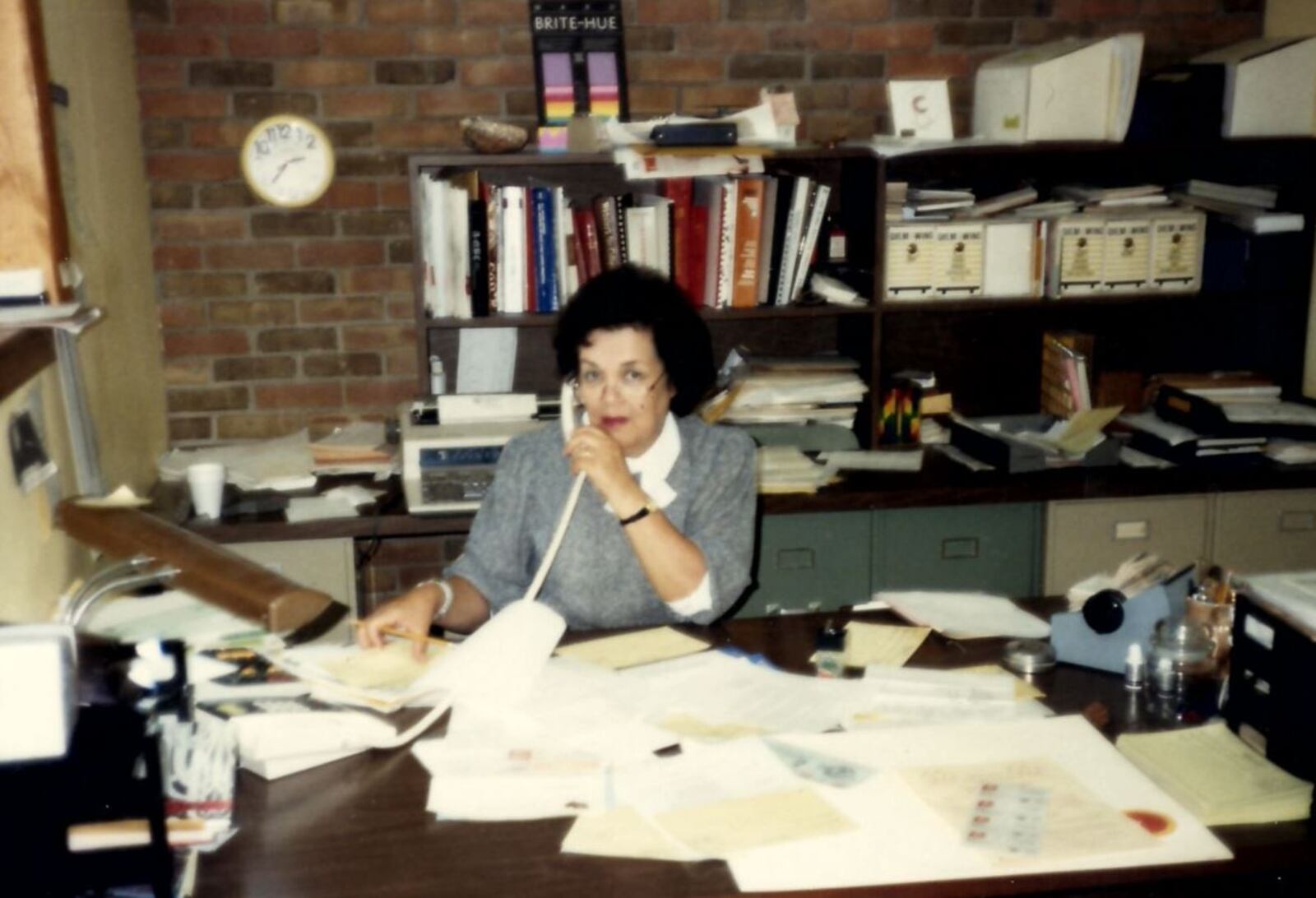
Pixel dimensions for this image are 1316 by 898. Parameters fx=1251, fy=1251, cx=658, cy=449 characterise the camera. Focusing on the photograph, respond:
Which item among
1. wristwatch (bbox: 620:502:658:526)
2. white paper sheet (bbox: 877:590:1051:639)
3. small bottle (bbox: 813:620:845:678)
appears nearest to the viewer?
small bottle (bbox: 813:620:845:678)

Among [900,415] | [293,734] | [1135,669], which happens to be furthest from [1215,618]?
[900,415]

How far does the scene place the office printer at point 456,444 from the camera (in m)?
2.80

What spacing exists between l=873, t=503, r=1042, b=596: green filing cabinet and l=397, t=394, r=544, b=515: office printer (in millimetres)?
904

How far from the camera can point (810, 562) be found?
303 centimetres

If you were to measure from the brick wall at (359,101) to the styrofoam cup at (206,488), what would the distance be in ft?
2.17

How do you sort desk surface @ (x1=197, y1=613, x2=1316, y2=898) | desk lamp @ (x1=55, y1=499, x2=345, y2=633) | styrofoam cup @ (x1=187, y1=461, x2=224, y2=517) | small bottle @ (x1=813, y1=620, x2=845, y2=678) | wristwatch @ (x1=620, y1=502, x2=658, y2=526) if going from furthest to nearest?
styrofoam cup @ (x1=187, y1=461, x2=224, y2=517)
wristwatch @ (x1=620, y1=502, x2=658, y2=526)
small bottle @ (x1=813, y1=620, x2=845, y2=678)
desk surface @ (x1=197, y1=613, x2=1316, y2=898)
desk lamp @ (x1=55, y1=499, x2=345, y2=633)

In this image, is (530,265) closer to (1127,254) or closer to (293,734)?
(1127,254)

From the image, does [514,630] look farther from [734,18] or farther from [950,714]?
[734,18]

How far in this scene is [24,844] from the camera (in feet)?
3.59

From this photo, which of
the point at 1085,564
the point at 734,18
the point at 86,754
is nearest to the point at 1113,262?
the point at 1085,564

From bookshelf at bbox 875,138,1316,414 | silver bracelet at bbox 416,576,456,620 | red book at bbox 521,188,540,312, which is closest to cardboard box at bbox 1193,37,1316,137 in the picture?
bookshelf at bbox 875,138,1316,414

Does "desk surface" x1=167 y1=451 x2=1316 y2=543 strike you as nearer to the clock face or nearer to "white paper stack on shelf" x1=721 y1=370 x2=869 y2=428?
"white paper stack on shelf" x1=721 y1=370 x2=869 y2=428

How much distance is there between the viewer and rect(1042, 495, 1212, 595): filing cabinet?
3086mm

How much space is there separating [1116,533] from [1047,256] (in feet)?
2.47
